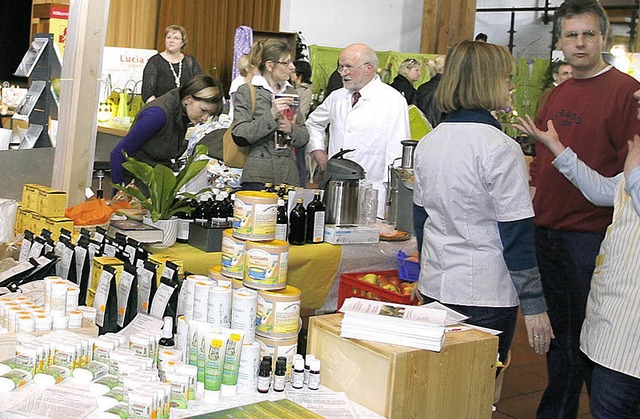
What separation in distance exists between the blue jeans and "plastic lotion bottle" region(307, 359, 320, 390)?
877 mm

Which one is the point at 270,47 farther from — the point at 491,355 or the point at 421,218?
the point at 491,355

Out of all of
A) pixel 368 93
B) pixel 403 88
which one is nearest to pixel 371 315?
pixel 368 93

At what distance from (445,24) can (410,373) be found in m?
11.3

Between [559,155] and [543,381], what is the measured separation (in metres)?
2.04

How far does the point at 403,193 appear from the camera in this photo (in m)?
4.27

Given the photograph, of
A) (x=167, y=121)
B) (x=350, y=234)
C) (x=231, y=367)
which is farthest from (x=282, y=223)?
(x=231, y=367)

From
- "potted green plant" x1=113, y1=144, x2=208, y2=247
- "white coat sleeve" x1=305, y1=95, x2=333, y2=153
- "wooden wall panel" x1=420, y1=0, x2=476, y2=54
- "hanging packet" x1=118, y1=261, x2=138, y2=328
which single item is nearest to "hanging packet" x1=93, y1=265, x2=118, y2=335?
"hanging packet" x1=118, y1=261, x2=138, y2=328

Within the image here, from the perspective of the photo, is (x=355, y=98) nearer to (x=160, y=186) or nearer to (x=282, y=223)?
(x=282, y=223)

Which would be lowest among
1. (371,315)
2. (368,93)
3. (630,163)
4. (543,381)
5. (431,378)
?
(543,381)

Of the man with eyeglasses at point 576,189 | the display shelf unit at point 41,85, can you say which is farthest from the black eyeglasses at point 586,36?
the display shelf unit at point 41,85

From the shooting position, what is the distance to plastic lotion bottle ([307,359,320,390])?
2.10 meters

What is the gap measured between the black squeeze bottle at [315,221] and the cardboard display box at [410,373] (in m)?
1.49

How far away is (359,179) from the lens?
403cm

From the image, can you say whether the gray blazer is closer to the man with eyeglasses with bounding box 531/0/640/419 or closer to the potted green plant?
the potted green plant
